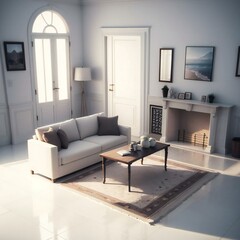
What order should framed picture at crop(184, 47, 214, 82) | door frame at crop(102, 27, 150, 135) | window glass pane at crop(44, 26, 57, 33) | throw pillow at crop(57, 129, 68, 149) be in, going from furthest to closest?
window glass pane at crop(44, 26, 57, 33) → door frame at crop(102, 27, 150, 135) → framed picture at crop(184, 47, 214, 82) → throw pillow at crop(57, 129, 68, 149)

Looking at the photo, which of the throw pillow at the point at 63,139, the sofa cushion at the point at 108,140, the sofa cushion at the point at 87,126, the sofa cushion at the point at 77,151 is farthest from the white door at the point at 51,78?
the throw pillow at the point at 63,139

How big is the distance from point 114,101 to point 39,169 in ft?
11.0

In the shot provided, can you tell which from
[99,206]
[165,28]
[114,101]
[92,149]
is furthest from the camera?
[114,101]

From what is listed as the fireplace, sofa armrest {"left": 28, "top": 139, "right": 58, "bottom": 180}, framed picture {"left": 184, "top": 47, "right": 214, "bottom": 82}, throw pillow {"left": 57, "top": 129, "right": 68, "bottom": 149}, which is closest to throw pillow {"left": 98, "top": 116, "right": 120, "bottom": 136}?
throw pillow {"left": 57, "top": 129, "right": 68, "bottom": 149}

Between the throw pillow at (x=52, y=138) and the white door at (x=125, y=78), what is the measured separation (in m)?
2.86

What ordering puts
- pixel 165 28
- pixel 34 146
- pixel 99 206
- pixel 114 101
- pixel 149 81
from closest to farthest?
pixel 99 206, pixel 34 146, pixel 165 28, pixel 149 81, pixel 114 101

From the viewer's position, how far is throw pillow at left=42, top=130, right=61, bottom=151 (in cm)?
512

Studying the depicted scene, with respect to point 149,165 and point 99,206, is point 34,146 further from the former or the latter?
point 149,165

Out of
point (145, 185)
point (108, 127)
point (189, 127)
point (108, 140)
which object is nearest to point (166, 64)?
point (189, 127)

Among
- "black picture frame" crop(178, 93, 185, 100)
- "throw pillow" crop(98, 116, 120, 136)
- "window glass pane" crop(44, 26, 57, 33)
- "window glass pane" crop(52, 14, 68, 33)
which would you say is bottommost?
"throw pillow" crop(98, 116, 120, 136)

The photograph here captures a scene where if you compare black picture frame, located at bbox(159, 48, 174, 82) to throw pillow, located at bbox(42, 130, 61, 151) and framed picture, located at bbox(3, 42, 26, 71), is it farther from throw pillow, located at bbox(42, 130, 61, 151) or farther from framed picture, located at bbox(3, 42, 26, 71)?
framed picture, located at bbox(3, 42, 26, 71)

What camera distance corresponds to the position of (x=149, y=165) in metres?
5.77

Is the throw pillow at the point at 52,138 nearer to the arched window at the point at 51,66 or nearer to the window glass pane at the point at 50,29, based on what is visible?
the arched window at the point at 51,66

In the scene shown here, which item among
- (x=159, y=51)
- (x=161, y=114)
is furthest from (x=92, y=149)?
(x=159, y=51)
